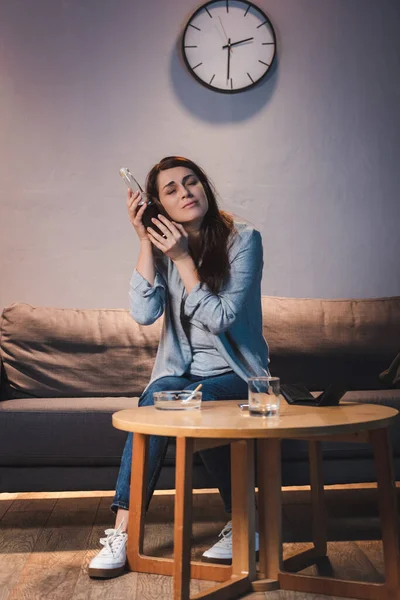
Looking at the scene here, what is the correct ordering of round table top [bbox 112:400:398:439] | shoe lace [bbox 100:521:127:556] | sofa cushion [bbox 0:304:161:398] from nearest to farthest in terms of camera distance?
round table top [bbox 112:400:398:439]
shoe lace [bbox 100:521:127:556]
sofa cushion [bbox 0:304:161:398]

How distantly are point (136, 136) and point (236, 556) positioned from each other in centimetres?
210

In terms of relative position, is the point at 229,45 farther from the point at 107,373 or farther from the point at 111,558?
the point at 111,558

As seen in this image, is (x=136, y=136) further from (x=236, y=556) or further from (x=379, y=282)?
(x=236, y=556)

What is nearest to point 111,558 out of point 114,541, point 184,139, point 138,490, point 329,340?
point 114,541

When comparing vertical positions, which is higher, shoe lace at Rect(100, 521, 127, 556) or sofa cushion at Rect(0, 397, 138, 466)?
sofa cushion at Rect(0, 397, 138, 466)

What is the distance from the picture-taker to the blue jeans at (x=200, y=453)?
1.81m

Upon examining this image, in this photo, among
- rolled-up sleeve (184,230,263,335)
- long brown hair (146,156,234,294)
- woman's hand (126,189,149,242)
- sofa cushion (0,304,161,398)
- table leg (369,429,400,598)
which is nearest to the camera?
table leg (369,429,400,598)

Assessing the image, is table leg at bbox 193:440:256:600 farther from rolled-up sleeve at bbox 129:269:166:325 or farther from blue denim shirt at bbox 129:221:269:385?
rolled-up sleeve at bbox 129:269:166:325

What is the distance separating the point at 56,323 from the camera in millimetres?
2713

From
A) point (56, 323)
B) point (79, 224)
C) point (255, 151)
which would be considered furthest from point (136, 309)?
point (255, 151)

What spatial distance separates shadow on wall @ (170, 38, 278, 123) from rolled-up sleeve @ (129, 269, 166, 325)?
52.9 inches

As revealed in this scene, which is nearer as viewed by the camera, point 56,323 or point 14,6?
point 56,323

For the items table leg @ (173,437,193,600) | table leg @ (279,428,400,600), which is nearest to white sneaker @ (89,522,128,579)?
table leg @ (173,437,193,600)

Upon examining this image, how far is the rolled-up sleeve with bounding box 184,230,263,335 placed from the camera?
1.94 metres
